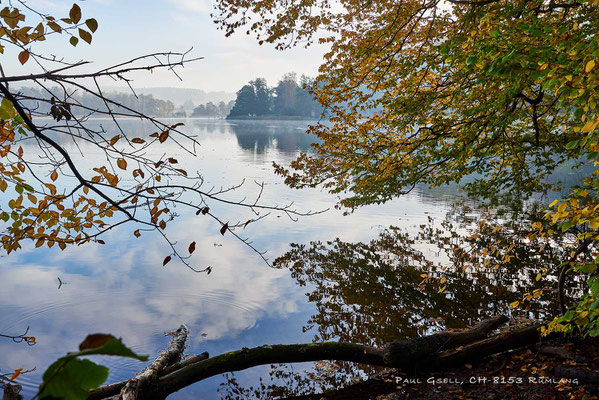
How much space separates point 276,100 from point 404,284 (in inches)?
4573

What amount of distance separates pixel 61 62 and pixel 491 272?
43.7 feet

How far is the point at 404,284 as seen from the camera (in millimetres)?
12711

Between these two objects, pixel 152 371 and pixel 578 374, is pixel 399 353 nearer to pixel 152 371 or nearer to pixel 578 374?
pixel 578 374

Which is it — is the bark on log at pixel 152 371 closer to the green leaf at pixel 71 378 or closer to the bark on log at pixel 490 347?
the bark on log at pixel 490 347

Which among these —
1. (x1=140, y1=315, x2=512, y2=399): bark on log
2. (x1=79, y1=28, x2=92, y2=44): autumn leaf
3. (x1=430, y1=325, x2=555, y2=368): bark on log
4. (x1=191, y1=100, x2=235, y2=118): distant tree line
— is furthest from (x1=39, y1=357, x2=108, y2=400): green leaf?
(x1=191, y1=100, x2=235, y2=118): distant tree line

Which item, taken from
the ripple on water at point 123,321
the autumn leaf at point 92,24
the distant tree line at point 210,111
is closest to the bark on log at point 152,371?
the ripple on water at point 123,321

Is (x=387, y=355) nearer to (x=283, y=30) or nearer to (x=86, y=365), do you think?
(x=86, y=365)

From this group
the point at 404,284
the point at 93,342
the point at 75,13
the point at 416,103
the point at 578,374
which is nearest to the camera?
the point at 93,342

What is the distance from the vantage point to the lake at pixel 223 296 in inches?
390

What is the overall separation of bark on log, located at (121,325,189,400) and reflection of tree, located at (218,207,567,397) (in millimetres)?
1365

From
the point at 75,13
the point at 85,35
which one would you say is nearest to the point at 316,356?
the point at 85,35

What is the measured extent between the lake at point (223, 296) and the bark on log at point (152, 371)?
2.21 ft

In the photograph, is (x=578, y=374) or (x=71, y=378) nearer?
(x=71, y=378)

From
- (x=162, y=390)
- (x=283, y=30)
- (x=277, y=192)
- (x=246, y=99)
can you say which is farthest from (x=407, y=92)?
(x=246, y=99)
